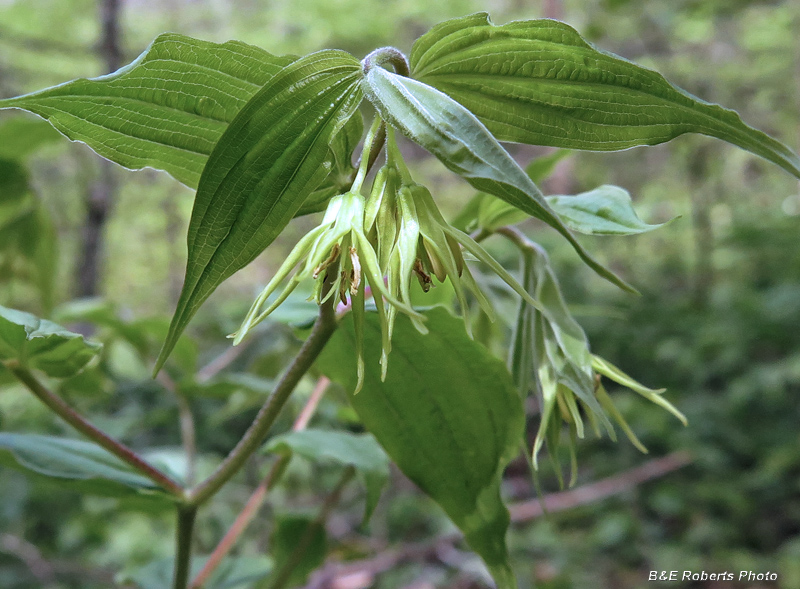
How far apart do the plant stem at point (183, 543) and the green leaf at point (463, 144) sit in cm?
34

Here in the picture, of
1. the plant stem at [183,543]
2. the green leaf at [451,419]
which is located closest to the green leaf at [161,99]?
the green leaf at [451,419]

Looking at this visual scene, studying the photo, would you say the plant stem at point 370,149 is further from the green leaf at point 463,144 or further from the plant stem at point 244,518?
the plant stem at point 244,518

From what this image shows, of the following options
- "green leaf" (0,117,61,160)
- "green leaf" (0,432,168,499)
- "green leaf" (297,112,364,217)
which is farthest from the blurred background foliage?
"green leaf" (297,112,364,217)

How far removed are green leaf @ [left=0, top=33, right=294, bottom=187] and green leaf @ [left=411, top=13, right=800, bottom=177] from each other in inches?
4.2

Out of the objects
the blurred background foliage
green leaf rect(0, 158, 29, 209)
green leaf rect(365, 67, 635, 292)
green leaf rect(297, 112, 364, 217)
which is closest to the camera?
green leaf rect(365, 67, 635, 292)

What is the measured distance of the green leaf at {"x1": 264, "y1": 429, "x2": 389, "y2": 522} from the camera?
1.69 feet

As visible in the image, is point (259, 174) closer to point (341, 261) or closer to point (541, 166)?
point (341, 261)

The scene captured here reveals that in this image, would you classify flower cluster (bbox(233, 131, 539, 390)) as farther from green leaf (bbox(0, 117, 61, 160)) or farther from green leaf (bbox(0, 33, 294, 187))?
green leaf (bbox(0, 117, 61, 160))

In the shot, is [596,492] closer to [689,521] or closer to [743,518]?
[689,521]

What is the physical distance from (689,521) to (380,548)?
140cm

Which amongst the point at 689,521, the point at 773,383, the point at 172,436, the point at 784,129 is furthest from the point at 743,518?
the point at 784,129

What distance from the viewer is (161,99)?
0.33 m

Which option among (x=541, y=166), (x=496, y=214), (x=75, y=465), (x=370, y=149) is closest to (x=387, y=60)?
(x=370, y=149)

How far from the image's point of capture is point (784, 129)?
179 inches
